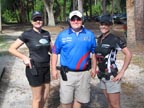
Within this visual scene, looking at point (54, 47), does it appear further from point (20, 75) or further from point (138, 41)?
point (138, 41)

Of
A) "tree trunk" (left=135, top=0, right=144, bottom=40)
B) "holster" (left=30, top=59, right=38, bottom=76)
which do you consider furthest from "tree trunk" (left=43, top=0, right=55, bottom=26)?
"holster" (left=30, top=59, right=38, bottom=76)

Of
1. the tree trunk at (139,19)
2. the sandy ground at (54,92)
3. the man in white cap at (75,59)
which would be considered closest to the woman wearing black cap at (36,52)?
the man in white cap at (75,59)

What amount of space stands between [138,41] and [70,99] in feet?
35.3

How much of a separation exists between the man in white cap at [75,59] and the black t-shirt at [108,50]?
9cm

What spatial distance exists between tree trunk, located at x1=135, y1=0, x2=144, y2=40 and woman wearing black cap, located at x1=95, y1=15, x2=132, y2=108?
10.5m

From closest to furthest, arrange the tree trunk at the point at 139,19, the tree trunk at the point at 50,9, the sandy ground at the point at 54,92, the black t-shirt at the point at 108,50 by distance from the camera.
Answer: the black t-shirt at the point at 108,50
the sandy ground at the point at 54,92
the tree trunk at the point at 139,19
the tree trunk at the point at 50,9

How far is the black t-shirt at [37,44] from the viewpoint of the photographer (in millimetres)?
5418

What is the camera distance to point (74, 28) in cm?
505

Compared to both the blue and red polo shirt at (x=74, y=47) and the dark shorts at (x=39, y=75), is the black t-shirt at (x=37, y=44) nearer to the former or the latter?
the dark shorts at (x=39, y=75)

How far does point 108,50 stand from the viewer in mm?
5145

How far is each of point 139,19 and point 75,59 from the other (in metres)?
10.8

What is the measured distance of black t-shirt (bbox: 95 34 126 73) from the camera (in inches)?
202

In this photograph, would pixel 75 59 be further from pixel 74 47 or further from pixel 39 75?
pixel 39 75

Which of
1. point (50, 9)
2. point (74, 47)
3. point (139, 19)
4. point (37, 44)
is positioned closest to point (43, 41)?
point (37, 44)
